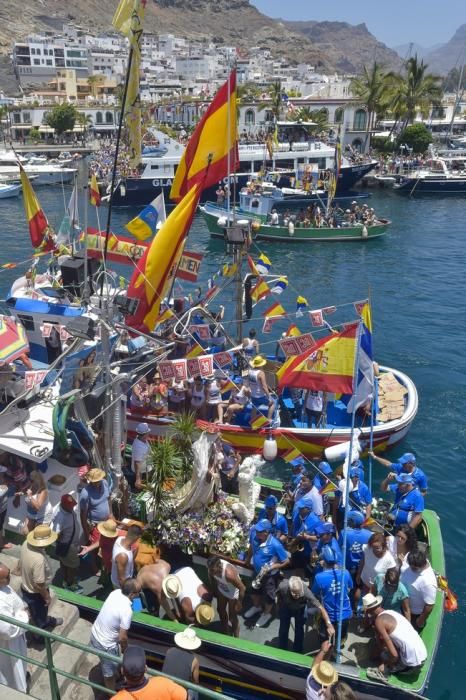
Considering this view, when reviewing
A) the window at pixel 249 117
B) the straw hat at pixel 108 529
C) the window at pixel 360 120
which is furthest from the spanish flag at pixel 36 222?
the window at pixel 249 117

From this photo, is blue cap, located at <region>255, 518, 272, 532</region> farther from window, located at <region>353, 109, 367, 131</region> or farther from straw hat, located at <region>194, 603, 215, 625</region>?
window, located at <region>353, 109, 367, 131</region>

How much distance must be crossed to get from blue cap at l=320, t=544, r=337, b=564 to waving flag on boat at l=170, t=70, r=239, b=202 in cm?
811

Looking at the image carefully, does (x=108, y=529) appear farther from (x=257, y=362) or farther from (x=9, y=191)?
(x=9, y=191)

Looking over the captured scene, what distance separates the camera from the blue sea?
13.3 metres

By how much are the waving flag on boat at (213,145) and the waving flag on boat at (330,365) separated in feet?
14.7

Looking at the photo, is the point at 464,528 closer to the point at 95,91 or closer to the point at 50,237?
the point at 50,237

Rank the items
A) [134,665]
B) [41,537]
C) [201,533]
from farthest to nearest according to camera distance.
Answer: [201,533], [41,537], [134,665]

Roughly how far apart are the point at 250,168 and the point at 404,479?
47532 millimetres

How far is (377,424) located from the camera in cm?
1446

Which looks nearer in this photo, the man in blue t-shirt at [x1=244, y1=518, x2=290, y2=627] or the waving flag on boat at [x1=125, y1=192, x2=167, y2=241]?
the man in blue t-shirt at [x1=244, y1=518, x2=290, y2=627]

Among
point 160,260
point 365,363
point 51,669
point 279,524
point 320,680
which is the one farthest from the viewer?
point 365,363

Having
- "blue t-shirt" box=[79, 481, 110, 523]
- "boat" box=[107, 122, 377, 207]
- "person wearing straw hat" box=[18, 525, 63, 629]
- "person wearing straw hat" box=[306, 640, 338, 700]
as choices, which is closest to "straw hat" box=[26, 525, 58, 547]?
"person wearing straw hat" box=[18, 525, 63, 629]

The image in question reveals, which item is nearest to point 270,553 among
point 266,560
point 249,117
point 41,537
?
point 266,560

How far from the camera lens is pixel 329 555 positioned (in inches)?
301
